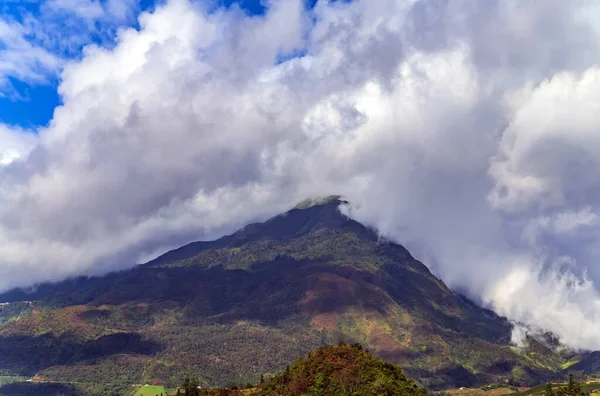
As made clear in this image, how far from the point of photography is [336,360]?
19762 cm

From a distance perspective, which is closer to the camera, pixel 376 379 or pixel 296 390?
pixel 376 379

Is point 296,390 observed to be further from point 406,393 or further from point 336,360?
point 406,393

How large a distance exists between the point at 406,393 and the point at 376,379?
10265 mm

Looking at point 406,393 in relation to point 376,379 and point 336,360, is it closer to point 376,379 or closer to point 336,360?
point 376,379

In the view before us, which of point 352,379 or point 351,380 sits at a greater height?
point 352,379

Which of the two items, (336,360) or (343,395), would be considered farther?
(336,360)

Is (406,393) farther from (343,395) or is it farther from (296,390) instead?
(296,390)

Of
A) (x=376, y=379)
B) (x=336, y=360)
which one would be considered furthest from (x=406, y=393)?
(x=336, y=360)

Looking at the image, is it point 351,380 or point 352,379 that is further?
A: point 352,379

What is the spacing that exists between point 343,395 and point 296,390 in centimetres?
2179

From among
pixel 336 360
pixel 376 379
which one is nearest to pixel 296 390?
pixel 336 360

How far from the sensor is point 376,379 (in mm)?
179375

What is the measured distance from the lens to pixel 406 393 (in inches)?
6988

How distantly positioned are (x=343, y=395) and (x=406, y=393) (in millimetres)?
20128
